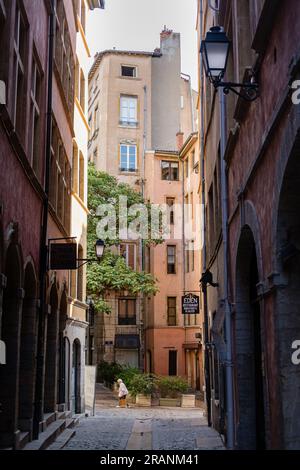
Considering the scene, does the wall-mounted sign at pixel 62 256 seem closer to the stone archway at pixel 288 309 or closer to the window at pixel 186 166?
the stone archway at pixel 288 309

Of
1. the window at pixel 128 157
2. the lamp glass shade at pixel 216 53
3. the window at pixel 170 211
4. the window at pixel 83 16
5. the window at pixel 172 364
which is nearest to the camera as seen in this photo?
the lamp glass shade at pixel 216 53

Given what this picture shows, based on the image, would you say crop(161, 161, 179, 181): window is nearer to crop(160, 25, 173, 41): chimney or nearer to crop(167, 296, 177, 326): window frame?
crop(167, 296, 177, 326): window frame

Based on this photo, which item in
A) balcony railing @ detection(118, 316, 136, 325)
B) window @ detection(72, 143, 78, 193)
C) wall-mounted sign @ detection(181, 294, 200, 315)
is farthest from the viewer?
balcony railing @ detection(118, 316, 136, 325)

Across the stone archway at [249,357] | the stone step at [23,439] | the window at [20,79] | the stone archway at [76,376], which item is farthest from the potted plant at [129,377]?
the window at [20,79]

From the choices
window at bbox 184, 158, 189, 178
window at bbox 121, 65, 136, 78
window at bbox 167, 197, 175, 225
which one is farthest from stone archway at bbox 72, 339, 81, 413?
window at bbox 121, 65, 136, 78

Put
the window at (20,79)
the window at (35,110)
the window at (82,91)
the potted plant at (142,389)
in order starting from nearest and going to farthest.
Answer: the window at (20,79) → the window at (35,110) → the window at (82,91) → the potted plant at (142,389)

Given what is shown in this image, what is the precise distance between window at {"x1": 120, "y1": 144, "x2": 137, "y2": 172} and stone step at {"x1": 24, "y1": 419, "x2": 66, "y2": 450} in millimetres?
32479

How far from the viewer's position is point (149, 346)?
44875 millimetres

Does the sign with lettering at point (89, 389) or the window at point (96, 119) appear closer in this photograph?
the sign with lettering at point (89, 389)

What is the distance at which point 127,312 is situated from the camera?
4572cm

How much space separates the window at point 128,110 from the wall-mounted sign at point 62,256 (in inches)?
1391

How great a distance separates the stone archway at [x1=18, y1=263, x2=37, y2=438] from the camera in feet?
45.5

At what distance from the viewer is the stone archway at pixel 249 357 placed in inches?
440

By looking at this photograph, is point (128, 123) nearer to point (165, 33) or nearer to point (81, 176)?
point (165, 33)
